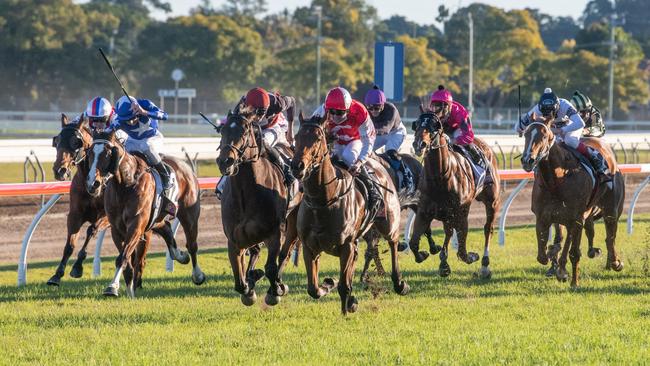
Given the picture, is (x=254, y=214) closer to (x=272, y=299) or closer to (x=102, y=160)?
(x=272, y=299)

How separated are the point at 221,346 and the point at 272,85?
4649cm

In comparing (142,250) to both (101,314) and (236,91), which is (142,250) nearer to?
(101,314)

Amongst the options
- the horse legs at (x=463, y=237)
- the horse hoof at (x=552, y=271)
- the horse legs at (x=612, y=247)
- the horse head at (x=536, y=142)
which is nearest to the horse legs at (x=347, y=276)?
the horse head at (x=536, y=142)

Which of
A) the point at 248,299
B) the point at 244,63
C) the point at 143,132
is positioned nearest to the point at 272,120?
the point at 143,132

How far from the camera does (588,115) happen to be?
1293 centimetres

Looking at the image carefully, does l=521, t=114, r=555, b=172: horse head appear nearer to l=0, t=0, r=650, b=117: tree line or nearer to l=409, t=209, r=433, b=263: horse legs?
l=409, t=209, r=433, b=263: horse legs

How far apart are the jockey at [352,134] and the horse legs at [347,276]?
0.49 meters

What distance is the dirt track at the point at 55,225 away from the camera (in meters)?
13.8

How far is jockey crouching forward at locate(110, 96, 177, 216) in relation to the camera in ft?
34.7

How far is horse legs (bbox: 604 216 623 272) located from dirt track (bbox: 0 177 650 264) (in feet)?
16.1

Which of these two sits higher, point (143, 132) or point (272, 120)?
point (272, 120)

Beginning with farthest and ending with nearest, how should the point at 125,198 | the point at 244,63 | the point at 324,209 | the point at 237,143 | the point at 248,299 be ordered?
the point at 244,63 < the point at 125,198 < the point at 248,299 < the point at 237,143 < the point at 324,209

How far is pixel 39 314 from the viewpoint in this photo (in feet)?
29.1

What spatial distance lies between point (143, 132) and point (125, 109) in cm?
28
